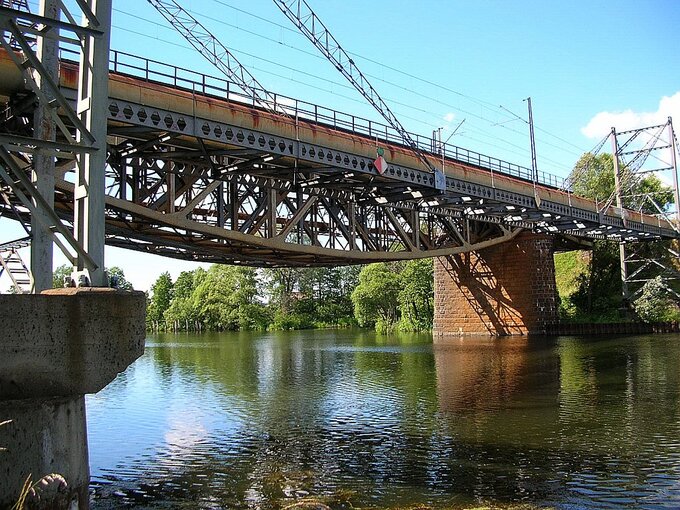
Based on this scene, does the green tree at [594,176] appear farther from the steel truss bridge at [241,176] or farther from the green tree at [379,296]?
the steel truss bridge at [241,176]

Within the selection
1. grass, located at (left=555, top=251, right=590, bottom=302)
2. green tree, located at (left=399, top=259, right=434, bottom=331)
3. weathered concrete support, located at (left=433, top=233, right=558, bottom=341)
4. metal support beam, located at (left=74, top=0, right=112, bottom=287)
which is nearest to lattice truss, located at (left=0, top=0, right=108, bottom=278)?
metal support beam, located at (left=74, top=0, right=112, bottom=287)

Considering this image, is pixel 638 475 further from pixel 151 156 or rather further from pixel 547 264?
pixel 547 264

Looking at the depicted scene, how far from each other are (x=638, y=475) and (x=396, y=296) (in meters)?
81.9

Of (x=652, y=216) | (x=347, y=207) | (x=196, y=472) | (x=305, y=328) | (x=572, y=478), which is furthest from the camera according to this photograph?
(x=305, y=328)

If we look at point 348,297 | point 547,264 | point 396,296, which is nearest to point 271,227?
point 547,264

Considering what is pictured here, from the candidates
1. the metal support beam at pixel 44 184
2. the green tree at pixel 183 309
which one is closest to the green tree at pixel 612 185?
the metal support beam at pixel 44 184

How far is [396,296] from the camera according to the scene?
94000 millimetres

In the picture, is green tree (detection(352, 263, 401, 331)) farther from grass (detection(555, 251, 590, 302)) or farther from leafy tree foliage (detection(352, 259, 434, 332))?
grass (detection(555, 251, 590, 302))

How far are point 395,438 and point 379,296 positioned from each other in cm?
7773

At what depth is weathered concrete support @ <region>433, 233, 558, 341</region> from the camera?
53375 millimetres

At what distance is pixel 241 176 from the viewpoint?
2669 cm

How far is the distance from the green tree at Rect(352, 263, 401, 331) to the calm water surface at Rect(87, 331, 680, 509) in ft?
202

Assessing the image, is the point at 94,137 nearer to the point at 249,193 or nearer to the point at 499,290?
the point at 249,193

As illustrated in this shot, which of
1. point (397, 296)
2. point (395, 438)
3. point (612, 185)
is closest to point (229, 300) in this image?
point (397, 296)
